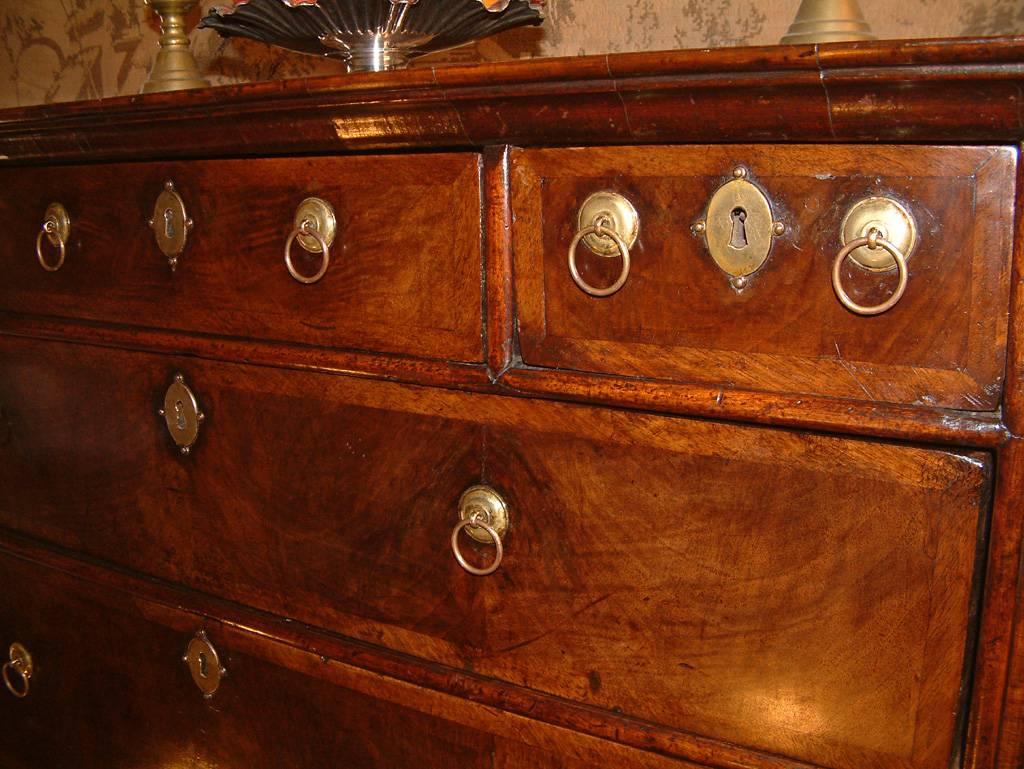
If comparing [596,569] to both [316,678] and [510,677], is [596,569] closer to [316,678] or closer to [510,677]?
[510,677]

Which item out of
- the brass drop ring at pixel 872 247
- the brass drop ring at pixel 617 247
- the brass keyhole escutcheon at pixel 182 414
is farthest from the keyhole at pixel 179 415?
the brass drop ring at pixel 872 247

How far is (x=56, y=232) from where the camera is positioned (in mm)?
828

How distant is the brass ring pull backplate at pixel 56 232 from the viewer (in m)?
0.82

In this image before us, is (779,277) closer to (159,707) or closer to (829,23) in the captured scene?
(829,23)

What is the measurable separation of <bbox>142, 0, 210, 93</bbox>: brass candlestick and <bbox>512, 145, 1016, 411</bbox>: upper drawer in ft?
1.78

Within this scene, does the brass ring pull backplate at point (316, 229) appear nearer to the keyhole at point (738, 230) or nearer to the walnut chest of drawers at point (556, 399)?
the walnut chest of drawers at point (556, 399)

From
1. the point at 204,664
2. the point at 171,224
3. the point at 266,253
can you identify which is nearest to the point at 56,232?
the point at 171,224

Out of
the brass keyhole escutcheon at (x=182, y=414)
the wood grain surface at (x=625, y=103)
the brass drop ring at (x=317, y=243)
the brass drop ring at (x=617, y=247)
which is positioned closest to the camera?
the wood grain surface at (x=625, y=103)

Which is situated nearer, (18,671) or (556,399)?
(556,399)

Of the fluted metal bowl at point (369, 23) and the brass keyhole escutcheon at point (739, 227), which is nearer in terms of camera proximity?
the brass keyhole escutcheon at point (739, 227)

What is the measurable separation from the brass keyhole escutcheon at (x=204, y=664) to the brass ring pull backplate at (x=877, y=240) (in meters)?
0.61

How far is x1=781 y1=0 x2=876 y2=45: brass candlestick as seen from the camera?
70 cm

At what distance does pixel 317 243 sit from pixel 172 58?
44 cm

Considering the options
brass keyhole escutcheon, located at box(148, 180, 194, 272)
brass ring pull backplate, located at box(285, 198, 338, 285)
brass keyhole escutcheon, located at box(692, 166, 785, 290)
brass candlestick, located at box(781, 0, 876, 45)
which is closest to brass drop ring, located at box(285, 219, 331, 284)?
brass ring pull backplate, located at box(285, 198, 338, 285)
